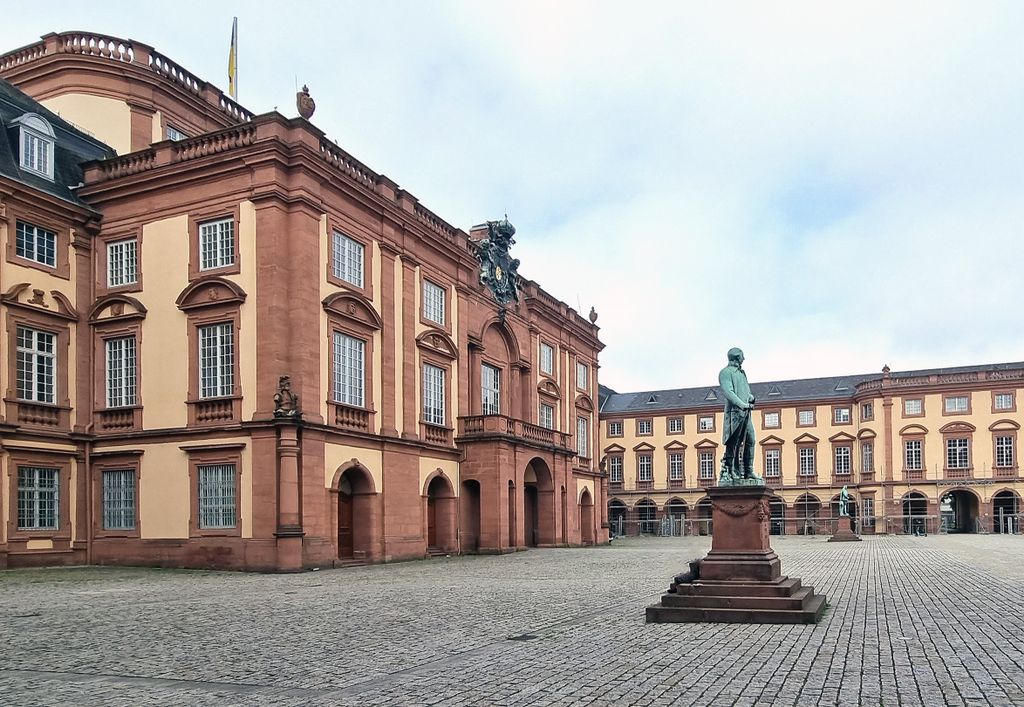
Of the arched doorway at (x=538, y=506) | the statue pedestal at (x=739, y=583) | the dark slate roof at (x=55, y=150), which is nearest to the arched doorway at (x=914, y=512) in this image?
the arched doorway at (x=538, y=506)

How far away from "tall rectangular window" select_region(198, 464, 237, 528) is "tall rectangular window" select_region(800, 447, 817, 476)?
64977 millimetres

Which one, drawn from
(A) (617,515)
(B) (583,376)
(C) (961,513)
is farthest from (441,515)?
(C) (961,513)

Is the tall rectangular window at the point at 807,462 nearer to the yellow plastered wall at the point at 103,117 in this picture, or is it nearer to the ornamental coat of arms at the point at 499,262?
the ornamental coat of arms at the point at 499,262

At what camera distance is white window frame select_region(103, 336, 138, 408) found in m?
30.6

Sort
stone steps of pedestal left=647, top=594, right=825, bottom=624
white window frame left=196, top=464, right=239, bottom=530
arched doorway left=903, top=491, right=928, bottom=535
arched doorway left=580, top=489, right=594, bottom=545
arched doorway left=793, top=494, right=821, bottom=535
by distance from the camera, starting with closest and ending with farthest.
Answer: stone steps of pedestal left=647, top=594, right=825, bottom=624 → white window frame left=196, top=464, right=239, bottom=530 → arched doorway left=580, top=489, right=594, bottom=545 → arched doorway left=903, top=491, right=928, bottom=535 → arched doorway left=793, top=494, right=821, bottom=535

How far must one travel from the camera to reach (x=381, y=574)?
26.4 meters

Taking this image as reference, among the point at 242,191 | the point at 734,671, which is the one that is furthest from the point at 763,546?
the point at 242,191

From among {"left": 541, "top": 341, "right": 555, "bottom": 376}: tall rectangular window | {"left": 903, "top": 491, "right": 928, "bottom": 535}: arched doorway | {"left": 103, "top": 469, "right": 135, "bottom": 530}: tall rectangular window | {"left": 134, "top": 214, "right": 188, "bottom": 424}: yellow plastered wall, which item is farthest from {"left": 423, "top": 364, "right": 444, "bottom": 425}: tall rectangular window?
{"left": 903, "top": 491, "right": 928, "bottom": 535}: arched doorway

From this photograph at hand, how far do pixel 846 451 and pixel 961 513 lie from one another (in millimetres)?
10368

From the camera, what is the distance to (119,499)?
98.4 feet

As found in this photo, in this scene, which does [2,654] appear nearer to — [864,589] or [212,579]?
[212,579]

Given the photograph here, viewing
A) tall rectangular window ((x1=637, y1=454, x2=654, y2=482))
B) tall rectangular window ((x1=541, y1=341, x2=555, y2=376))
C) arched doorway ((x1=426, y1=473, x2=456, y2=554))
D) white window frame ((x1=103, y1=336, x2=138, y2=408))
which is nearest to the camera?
white window frame ((x1=103, y1=336, x2=138, y2=408))

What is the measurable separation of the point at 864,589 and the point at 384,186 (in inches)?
827

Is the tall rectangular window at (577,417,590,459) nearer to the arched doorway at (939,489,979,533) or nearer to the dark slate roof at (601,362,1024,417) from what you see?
the dark slate roof at (601,362,1024,417)
